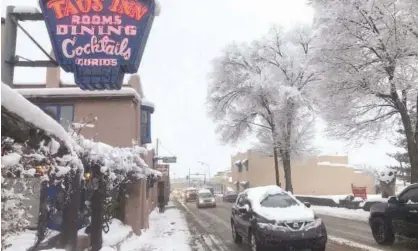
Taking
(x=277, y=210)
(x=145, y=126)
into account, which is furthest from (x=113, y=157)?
(x=145, y=126)

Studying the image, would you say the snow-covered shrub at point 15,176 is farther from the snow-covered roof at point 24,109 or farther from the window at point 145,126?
the window at point 145,126

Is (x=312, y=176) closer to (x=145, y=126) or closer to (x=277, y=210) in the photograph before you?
(x=145, y=126)

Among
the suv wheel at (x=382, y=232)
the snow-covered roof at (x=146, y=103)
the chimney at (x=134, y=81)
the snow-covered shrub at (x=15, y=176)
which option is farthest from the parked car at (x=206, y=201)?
the snow-covered shrub at (x=15, y=176)

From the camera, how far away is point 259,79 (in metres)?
34.8

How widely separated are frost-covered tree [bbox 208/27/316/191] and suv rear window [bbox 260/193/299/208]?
21518mm

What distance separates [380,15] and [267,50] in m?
17.3

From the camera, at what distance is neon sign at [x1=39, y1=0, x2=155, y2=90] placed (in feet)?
24.0

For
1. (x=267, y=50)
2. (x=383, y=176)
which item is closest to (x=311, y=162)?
(x=267, y=50)

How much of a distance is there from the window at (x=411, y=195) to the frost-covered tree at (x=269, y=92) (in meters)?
21.9

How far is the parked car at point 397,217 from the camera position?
34.3 ft

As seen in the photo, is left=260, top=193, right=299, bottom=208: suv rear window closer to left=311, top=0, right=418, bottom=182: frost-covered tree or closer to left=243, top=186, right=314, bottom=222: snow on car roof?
left=243, top=186, right=314, bottom=222: snow on car roof

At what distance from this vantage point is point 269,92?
34.8 metres

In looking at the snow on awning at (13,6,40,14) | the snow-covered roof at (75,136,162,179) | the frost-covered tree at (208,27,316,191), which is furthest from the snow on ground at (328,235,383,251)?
the frost-covered tree at (208,27,316,191)

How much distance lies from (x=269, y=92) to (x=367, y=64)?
1493cm
